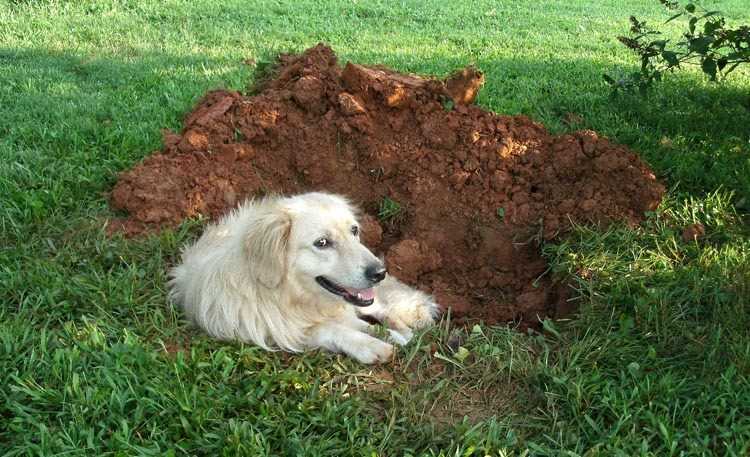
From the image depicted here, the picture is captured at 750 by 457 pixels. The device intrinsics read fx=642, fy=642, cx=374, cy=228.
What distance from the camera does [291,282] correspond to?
3.55 meters

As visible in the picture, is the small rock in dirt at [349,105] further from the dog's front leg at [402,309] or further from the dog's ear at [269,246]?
the dog's ear at [269,246]

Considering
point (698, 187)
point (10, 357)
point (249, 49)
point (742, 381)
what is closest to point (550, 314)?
point (742, 381)

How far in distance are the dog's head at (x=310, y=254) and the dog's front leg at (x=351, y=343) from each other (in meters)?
0.18

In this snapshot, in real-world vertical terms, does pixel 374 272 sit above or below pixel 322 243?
below

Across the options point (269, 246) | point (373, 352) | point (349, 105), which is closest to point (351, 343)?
point (373, 352)

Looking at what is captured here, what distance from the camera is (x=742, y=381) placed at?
10.3ft

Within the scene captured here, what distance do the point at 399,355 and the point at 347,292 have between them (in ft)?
1.47

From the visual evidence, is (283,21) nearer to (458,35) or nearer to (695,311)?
(458,35)

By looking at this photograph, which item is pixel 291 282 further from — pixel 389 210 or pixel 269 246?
pixel 389 210

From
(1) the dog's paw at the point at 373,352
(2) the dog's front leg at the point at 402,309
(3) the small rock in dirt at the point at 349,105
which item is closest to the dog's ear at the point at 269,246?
(1) the dog's paw at the point at 373,352

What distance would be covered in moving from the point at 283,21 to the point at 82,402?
7811 mm

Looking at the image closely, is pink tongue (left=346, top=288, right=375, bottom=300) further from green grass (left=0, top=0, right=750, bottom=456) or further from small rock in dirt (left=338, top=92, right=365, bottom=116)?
small rock in dirt (left=338, top=92, right=365, bottom=116)

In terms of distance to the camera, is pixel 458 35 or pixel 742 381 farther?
pixel 458 35

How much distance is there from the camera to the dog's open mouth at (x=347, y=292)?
3561mm
